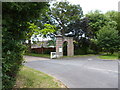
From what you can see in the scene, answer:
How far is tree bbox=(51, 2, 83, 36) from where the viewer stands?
1746cm

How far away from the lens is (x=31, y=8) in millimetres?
2439

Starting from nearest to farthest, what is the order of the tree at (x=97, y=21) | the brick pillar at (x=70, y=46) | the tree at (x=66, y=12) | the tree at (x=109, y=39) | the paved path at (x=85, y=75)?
the paved path at (x=85, y=75)
the tree at (x=109, y=39)
the brick pillar at (x=70, y=46)
the tree at (x=66, y=12)
the tree at (x=97, y=21)

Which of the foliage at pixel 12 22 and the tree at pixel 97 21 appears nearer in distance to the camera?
the foliage at pixel 12 22

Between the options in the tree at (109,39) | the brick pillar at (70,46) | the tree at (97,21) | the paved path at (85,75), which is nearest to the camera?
the paved path at (85,75)

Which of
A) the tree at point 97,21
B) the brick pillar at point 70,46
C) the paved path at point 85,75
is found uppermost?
the tree at point 97,21

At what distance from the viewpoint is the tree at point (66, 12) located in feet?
57.3

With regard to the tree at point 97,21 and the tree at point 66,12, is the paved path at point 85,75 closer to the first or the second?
the tree at point 66,12

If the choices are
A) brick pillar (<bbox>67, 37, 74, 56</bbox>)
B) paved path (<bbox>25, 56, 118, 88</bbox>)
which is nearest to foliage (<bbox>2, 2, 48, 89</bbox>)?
paved path (<bbox>25, 56, 118, 88</bbox>)

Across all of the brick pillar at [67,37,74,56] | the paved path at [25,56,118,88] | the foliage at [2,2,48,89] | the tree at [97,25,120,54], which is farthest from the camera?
the brick pillar at [67,37,74,56]

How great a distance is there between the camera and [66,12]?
58.2 ft

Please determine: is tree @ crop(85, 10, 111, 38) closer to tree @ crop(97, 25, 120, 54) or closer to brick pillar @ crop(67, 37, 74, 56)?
tree @ crop(97, 25, 120, 54)

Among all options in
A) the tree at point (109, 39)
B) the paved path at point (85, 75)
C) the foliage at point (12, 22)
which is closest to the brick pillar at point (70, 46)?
the tree at point (109, 39)

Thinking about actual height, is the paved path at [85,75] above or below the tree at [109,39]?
below

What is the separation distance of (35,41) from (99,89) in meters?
16.4
